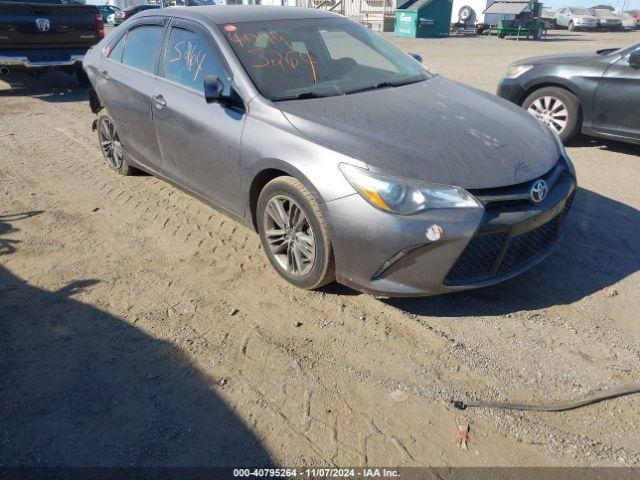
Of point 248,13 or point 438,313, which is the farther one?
point 248,13

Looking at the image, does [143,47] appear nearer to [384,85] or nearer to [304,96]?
[304,96]

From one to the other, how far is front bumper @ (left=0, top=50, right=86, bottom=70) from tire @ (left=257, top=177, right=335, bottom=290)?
787 cm

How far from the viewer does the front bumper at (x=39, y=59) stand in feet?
30.1

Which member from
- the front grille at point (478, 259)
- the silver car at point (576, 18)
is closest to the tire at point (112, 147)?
the front grille at point (478, 259)

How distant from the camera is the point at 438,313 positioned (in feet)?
11.1

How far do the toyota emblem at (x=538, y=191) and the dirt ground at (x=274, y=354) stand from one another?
Answer: 72 centimetres

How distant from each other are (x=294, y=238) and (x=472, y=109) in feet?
5.19

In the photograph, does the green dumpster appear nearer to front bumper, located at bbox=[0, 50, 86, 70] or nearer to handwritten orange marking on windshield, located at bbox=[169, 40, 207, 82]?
front bumper, located at bbox=[0, 50, 86, 70]

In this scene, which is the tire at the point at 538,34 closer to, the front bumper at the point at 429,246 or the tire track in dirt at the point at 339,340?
the tire track in dirt at the point at 339,340

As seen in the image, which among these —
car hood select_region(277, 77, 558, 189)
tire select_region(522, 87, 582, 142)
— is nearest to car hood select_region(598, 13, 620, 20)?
tire select_region(522, 87, 582, 142)

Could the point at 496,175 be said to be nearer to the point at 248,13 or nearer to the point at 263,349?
the point at 263,349


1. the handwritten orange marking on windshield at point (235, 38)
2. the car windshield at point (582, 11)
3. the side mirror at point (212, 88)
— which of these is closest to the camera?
the side mirror at point (212, 88)

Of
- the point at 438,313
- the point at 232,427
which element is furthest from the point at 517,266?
the point at 232,427

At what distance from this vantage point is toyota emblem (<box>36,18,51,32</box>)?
9.40 meters
